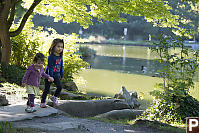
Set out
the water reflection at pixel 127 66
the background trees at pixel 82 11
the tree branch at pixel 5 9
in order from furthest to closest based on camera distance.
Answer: the water reflection at pixel 127 66
the tree branch at pixel 5 9
the background trees at pixel 82 11

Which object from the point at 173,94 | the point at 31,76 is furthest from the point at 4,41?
the point at 173,94

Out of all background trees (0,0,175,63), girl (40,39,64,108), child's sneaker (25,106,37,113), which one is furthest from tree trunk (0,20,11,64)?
child's sneaker (25,106,37,113)

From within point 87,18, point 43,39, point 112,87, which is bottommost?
point 112,87

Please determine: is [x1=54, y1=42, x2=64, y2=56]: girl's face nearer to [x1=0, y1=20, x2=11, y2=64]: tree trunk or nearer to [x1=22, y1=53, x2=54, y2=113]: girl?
[x1=22, y1=53, x2=54, y2=113]: girl

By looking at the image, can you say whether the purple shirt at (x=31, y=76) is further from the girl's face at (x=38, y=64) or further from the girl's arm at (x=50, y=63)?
the girl's arm at (x=50, y=63)

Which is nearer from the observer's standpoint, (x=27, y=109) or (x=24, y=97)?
(x=27, y=109)

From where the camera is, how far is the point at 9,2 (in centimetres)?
1038

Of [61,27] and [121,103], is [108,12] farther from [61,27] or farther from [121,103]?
[61,27]

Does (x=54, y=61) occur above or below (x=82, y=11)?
below

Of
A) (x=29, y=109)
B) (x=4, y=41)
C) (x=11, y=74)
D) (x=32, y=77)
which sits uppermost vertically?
(x=4, y=41)

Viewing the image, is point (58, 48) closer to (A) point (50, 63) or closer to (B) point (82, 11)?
(A) point (50, 63)

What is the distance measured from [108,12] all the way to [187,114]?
4841 mm

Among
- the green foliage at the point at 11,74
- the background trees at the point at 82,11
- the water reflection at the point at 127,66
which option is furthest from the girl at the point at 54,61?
the water reflection at the point at 127,66

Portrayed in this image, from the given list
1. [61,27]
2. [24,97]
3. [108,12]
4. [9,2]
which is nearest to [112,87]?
[108,12]
